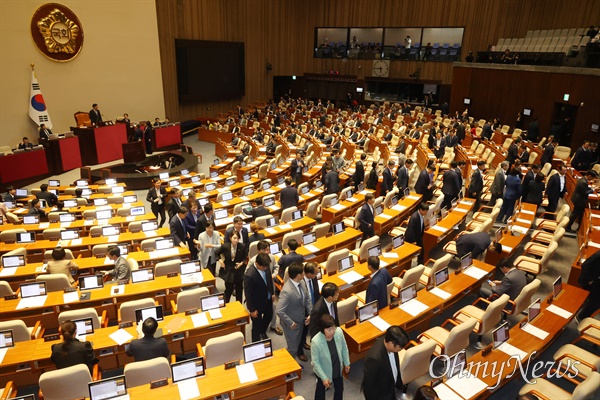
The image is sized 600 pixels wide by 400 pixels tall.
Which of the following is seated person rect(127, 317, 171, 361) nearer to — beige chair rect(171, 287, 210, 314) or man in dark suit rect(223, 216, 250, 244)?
beige chair rect(171, 287, 210, 314)

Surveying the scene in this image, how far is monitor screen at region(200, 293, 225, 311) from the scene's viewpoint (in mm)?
6000

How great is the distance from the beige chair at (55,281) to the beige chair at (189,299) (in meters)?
2.00

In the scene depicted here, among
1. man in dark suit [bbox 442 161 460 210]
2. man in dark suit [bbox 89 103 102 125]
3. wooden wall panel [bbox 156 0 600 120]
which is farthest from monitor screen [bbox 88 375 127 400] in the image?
wooden wall panel [bbox 156 0 600 120]

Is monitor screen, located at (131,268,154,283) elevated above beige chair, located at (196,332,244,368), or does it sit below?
below

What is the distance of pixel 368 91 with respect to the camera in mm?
30000

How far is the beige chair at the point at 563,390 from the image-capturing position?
161 inches

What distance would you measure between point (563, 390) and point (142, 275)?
20.4 feet

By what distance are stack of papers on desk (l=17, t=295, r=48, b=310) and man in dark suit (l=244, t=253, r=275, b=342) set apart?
323 centimetres

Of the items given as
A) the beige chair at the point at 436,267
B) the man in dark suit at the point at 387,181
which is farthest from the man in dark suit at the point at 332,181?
the beige chair at the point at 436,267

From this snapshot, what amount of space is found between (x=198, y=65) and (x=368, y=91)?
491 inches

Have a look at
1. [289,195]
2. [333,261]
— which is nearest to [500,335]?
[333,261]

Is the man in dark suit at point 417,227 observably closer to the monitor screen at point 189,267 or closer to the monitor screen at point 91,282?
the monitor screen at point 189,267

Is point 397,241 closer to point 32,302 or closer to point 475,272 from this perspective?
point 475,272

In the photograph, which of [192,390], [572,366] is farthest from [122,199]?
[572,366]
